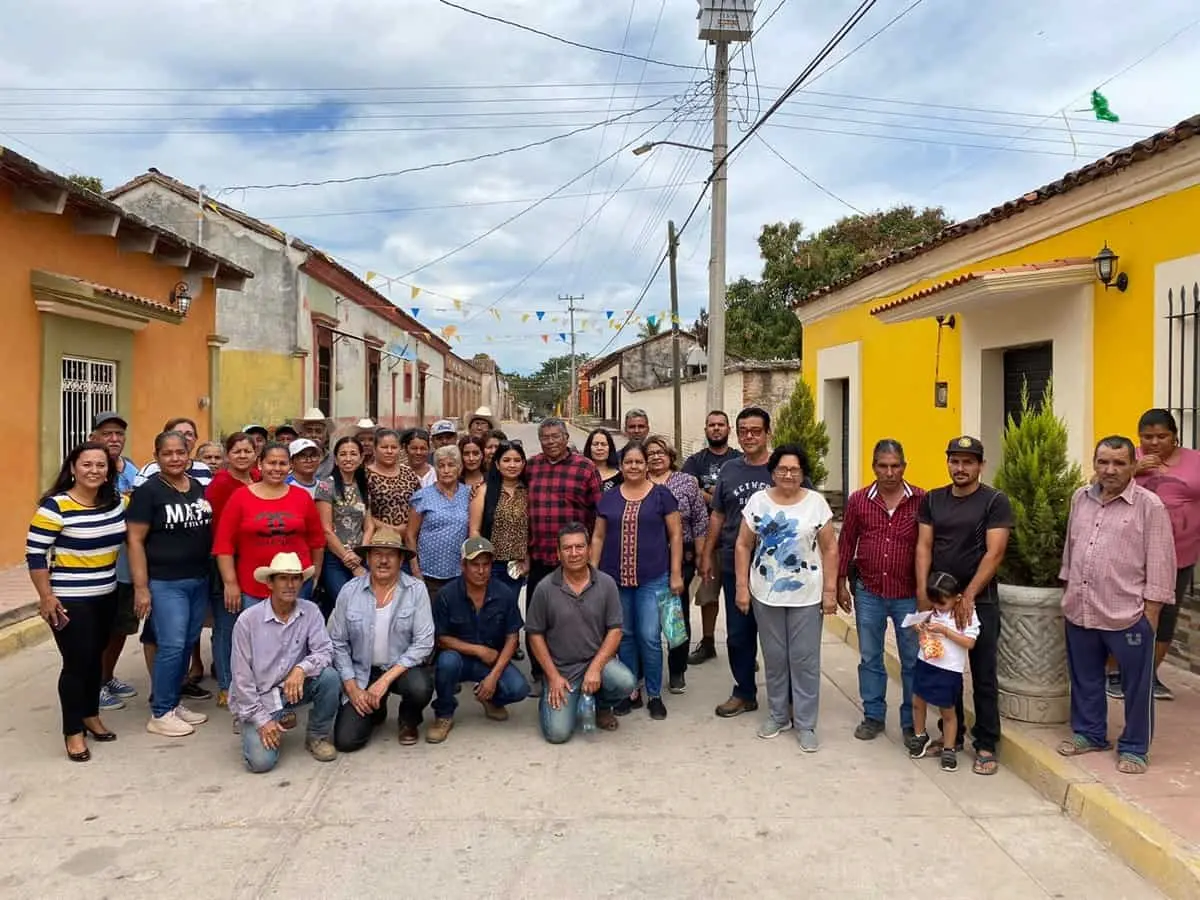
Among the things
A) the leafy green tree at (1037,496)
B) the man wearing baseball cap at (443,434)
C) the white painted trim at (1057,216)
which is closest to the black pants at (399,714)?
the man wearing baseball cap at (443,434)

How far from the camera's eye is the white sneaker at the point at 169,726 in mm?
4785

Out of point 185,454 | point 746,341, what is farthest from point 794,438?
point 746,341

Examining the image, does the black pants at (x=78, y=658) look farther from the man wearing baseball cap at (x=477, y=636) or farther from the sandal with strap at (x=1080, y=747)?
the sandal with strap at (x=1080, y=747)

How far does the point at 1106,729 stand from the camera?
427 cm

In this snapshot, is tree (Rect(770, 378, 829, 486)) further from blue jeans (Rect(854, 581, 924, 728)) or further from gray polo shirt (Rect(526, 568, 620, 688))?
gray polo shirt (Rect(526, 568, 620, 688))

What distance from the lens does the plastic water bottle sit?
15.8ft

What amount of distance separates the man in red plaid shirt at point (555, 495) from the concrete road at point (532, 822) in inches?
42.0

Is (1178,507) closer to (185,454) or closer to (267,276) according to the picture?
(185,454)

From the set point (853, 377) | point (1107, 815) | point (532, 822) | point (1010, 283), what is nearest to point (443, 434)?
point (532, 822)

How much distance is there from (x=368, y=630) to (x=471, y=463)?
143cm

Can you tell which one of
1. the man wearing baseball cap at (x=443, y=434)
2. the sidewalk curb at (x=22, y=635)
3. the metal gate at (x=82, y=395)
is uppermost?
the metal gate at (x=82, y=395)

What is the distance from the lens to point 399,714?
4.78m

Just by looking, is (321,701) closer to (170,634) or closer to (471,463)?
(170,634)

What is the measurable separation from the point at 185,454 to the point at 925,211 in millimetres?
26536
